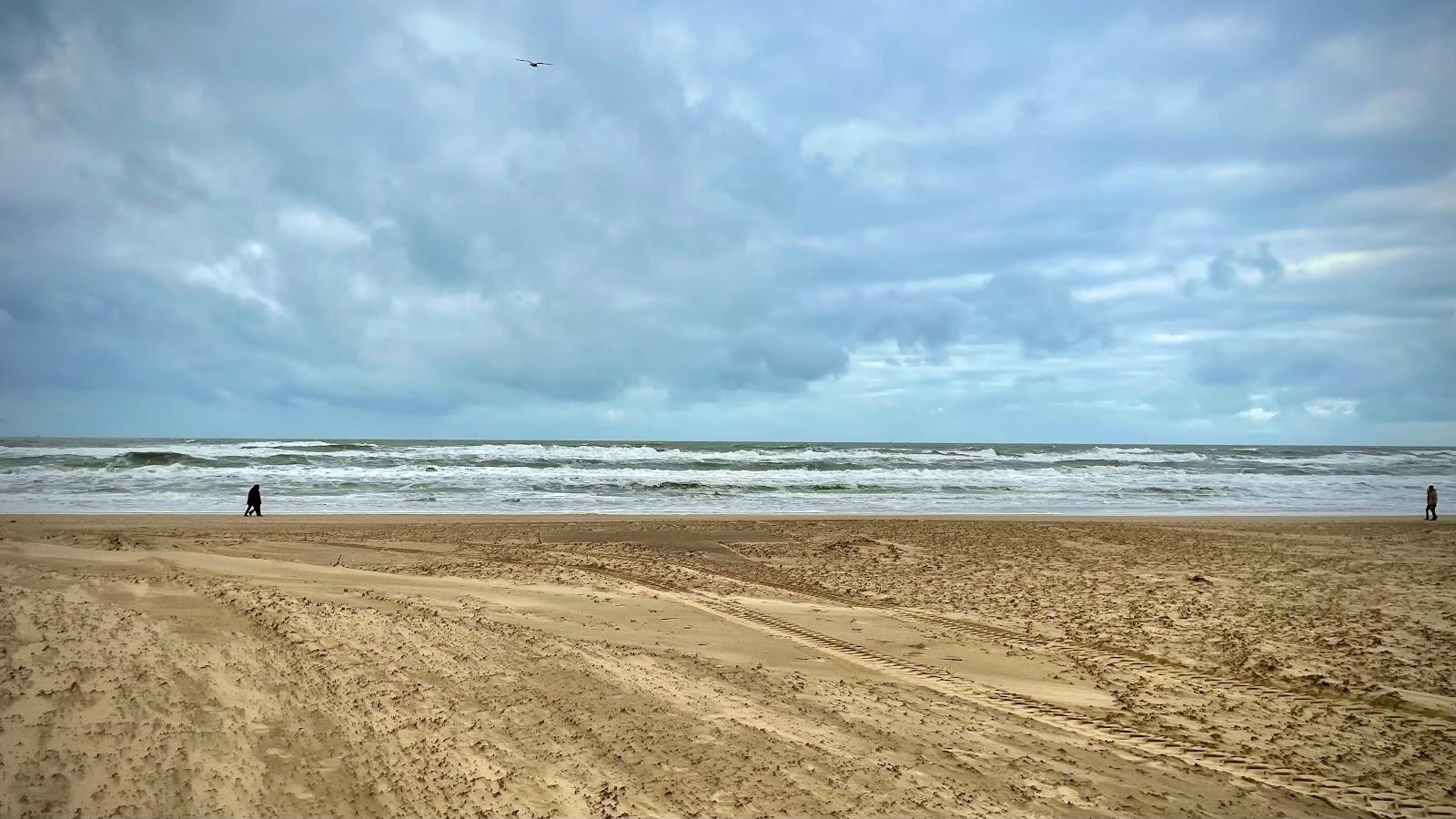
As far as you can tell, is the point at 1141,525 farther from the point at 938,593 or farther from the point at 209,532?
the point at 209,532

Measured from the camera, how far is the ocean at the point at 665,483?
2341 centimetres

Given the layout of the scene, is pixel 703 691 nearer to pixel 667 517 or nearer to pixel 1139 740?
pixel 1139 740

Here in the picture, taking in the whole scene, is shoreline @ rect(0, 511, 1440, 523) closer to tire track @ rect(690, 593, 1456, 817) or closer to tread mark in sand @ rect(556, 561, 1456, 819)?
tread mark in sand @ rect(556, 561, 1456, 819)

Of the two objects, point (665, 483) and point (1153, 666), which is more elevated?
point (665, 483)

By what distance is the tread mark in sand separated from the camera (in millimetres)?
4250

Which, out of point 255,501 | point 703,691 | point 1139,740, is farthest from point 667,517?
point 1139,740

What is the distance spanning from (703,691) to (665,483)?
2468 cm

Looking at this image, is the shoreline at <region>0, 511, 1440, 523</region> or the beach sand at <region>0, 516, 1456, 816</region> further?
the shoreline at <region>0, 511, 1440, 523</region>

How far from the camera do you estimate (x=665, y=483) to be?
30219 millimetres

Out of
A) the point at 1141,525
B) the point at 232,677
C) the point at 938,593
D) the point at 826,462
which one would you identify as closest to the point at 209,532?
the point at 232,677

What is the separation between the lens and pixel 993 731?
16.6 ft

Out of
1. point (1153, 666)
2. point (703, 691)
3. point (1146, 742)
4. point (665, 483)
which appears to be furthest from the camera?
point (665, 483)

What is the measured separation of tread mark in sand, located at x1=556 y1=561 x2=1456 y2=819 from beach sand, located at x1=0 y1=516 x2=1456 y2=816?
3 centimetres

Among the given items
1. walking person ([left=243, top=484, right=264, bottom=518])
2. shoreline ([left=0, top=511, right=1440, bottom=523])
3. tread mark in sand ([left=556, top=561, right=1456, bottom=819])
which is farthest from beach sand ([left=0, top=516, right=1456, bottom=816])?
walking person ([left=243, top=484, right=264, bottom=518])
